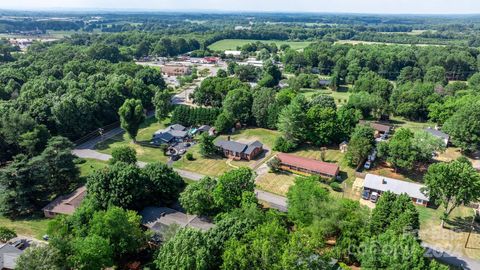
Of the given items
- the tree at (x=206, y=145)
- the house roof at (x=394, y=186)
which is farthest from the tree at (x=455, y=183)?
the tree at (x=206, y=145)

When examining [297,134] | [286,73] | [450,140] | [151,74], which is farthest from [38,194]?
[286,73]

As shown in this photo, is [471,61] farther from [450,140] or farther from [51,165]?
[51,165]

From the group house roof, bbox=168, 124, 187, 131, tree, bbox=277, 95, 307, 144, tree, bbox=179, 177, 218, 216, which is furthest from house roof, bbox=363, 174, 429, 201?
house roof, bbox=168, 124, 187, 131

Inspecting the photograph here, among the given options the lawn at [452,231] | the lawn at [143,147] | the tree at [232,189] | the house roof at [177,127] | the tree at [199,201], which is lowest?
the lawn at [143,147]

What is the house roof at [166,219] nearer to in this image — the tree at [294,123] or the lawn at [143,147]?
the lawn at [143,147]

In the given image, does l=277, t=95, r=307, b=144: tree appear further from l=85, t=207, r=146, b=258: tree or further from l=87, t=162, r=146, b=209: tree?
l=85, t=207, r=146, b=258: tree

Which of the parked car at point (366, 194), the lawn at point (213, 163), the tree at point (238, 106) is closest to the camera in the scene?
the parked car at point (366, 194)
